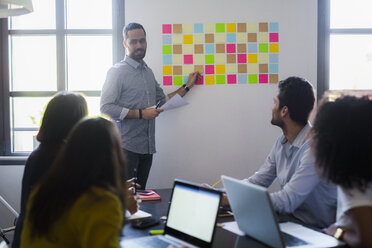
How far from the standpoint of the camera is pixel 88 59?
157 inches

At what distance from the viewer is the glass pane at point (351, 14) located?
13.3 feet

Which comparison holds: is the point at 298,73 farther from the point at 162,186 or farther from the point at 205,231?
the point at 205,231

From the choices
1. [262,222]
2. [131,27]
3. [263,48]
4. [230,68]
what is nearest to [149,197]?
[262,222]

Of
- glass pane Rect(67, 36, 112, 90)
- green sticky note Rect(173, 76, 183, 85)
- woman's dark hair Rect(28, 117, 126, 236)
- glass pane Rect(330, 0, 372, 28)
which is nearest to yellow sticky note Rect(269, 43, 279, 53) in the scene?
glass pane Rect(330, 0, 372, 28)

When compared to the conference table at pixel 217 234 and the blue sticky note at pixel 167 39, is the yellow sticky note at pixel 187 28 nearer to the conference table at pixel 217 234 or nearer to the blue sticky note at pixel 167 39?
the blue sticky note at pixel 167 39

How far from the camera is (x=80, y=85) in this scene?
157 inches

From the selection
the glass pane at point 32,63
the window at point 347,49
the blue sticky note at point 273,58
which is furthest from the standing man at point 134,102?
the window at point 347,49

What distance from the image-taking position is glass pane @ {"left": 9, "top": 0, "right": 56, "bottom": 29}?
3949 mm

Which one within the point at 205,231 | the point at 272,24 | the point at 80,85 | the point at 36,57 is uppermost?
the point at 272,24

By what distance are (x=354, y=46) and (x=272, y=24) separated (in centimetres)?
80

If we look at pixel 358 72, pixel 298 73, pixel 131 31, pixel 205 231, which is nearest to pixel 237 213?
pixel 205 231

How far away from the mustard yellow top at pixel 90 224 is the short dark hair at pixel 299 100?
1.42m

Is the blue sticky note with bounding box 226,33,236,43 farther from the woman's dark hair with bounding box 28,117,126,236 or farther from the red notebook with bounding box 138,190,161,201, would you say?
the woman's dark hair with bounding box 28,117,126,236

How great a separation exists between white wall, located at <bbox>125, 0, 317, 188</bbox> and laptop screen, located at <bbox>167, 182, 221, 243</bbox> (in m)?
2.08
